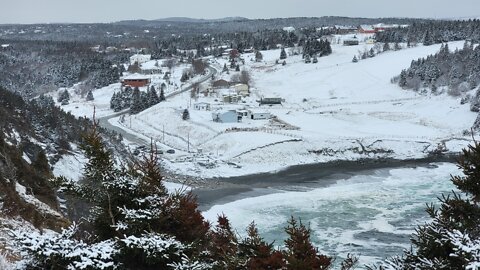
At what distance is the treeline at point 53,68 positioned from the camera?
91188 millimetres

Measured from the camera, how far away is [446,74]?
67.8 metres

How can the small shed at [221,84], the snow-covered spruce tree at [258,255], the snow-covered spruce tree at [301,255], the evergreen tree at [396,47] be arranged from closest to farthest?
the snow-covered spruce tree at [301,255] → the snow-covered spruce tree at [258,255] → the small shed at [221,84] → the evergreen tree at [396,47]

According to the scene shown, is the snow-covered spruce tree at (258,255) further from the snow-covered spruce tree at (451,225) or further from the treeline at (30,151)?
the treeline at (30,151)

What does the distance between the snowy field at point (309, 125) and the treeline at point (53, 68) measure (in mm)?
13663

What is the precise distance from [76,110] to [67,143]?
3692cm

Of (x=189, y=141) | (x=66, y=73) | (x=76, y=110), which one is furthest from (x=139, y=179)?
(x=66, y=73)

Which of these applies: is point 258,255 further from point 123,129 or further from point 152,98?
point 152,98

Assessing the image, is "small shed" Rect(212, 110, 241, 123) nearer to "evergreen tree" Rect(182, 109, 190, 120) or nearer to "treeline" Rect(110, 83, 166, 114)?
"evergreen tree" Rect(182, 109, 190, 120)

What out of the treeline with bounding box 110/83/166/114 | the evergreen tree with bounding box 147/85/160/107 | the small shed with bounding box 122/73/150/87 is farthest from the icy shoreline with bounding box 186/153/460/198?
the small shed with bounding box 122/73/150/87

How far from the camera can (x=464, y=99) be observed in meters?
57.7

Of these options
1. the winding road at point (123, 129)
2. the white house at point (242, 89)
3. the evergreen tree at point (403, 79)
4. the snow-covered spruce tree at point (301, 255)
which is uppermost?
the snow-covered spruce tree at point (301, 255)

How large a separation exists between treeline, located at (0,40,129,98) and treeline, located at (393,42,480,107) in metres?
54.8

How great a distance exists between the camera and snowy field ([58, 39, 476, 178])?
4209cm

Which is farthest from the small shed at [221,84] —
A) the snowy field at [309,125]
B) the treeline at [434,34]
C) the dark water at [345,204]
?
the treeline at [434,34]
